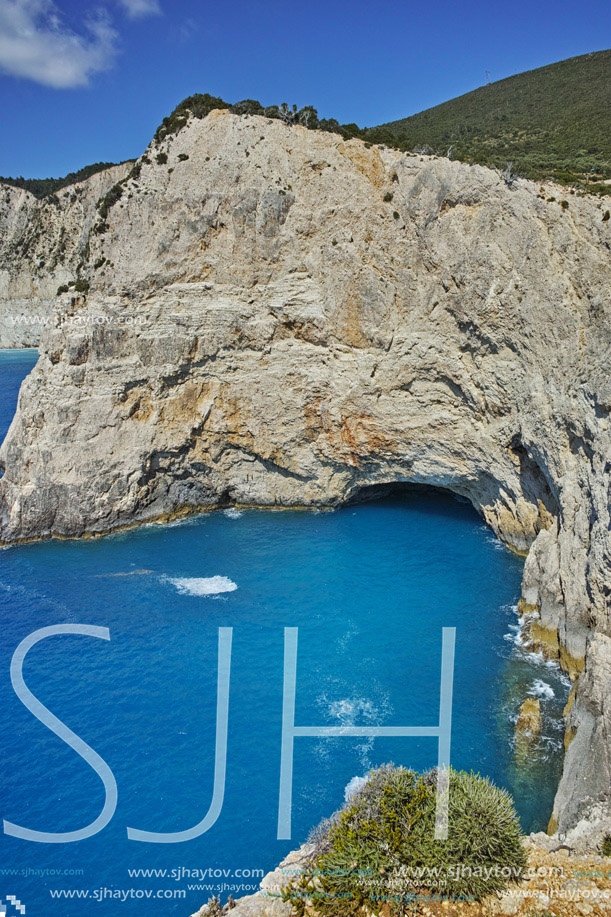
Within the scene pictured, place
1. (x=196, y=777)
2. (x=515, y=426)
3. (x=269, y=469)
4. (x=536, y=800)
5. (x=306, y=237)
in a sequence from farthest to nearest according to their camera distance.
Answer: (x=269, y=469)
(x=306, y=237)
(x=515, y=426)
(x=196, y=777)
(x=536, y=800)

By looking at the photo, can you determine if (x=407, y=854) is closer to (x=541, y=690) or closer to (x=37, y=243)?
(x=541, y=690)

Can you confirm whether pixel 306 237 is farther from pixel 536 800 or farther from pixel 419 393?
pixel 536 800

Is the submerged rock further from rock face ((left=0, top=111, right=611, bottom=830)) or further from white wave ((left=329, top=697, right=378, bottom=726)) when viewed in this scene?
rock face ((left=0, top=111, right=611, bottom=830))

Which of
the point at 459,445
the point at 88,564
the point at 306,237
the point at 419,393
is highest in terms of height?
the point at 306,237

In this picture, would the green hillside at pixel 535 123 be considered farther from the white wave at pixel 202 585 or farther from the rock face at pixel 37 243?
the rock face at pixel 37 243

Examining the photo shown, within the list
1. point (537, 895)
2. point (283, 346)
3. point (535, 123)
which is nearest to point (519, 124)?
point (535, 123)

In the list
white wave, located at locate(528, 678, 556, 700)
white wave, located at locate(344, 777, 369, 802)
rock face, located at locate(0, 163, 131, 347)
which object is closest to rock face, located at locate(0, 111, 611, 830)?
white wave, located at locate(528, 678, 556, 700)

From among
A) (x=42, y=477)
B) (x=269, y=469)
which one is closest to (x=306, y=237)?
(x=269, y=469)
